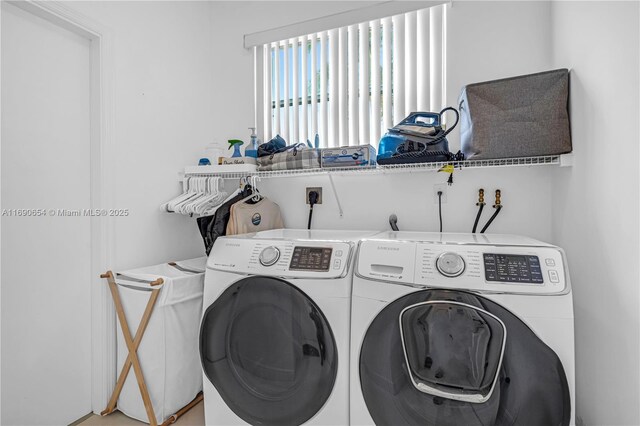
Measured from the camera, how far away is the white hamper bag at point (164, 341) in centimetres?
159

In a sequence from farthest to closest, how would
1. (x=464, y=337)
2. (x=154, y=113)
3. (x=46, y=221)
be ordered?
(x=154, y=113) → (x=46, y=221) → (x=464, y=337)

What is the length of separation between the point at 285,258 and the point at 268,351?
385 millimetres

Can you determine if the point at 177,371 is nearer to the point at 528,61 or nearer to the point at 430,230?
the point at 430,230

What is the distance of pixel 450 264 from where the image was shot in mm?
1071

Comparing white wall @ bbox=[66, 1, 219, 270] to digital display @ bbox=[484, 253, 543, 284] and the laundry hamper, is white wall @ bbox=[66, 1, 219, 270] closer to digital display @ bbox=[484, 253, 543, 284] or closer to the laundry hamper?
the laundry hamper

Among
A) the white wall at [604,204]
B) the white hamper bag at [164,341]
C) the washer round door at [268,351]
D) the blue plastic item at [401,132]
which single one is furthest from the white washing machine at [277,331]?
the white wall at [604,204]

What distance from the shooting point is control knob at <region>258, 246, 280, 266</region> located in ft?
4.32

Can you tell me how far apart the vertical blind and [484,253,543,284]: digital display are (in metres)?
1.13

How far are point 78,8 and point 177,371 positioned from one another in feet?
6.34

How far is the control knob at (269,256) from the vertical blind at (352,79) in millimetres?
1036

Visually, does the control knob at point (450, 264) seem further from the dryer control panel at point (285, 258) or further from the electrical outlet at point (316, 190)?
the electrical outlet at point (316, 190)

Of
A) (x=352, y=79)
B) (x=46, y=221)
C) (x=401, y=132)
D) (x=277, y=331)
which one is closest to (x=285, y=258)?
(x=277, y=331)

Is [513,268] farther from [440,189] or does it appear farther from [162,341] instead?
[162,341]

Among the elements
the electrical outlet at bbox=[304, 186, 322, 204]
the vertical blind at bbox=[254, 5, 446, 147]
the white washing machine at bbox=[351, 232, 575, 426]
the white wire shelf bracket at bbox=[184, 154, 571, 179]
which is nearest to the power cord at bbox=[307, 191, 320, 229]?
the electrical outlet at bbox=[304, 186, 322, 204]
